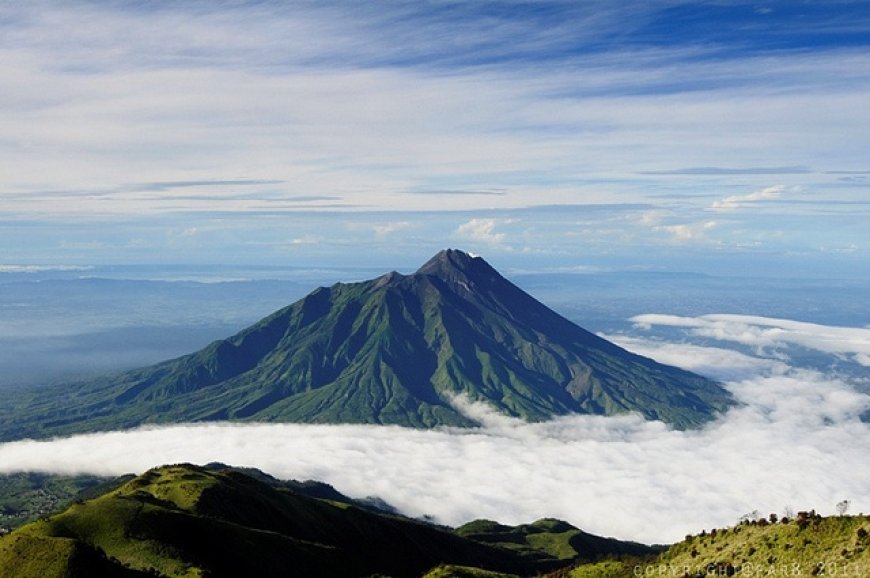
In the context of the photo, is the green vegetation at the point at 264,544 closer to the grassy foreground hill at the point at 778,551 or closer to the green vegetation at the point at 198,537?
the grassy foreground hill at the point at 778,551

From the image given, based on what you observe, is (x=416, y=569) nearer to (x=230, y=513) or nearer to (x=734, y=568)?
(x=230, y=513)

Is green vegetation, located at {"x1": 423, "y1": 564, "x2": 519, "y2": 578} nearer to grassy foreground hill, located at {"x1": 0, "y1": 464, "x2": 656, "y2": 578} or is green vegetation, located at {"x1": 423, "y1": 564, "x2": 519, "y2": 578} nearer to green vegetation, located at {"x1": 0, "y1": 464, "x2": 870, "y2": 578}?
green vegetation, located at {"x1": 0, "y1": 464, "x2": 870, "y2": 578}

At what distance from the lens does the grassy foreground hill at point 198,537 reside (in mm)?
98125

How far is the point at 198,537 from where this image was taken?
12575 cm

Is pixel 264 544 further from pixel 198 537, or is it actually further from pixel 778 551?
pixel 778 551

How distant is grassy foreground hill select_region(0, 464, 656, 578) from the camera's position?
9812 cm

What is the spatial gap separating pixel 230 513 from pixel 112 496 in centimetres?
2771

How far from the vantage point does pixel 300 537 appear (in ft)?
558

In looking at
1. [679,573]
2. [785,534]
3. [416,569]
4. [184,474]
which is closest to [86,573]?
[679,573]

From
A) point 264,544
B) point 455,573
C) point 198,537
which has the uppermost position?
point 455,573

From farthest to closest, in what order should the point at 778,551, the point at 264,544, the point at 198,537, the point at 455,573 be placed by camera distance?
the point at 264,544 → the point at 198,537 → the point at 455,573 → the point at 778,551

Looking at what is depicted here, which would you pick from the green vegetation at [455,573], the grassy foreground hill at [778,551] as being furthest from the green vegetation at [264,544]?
the green vegetation at [455,573]

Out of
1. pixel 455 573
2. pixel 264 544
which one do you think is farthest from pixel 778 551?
pixel 264 544

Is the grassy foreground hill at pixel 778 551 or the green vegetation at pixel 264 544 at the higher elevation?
the grassy foreground hill at pixel 778 551
